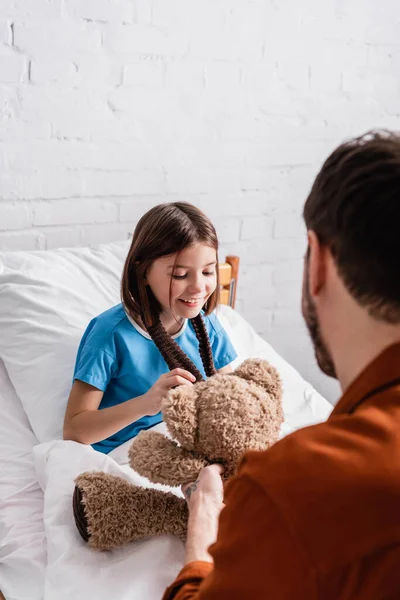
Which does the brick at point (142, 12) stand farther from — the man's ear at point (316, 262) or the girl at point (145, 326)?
the man's ear at point (316, 262)

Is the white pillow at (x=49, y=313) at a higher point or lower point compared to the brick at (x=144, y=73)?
lower

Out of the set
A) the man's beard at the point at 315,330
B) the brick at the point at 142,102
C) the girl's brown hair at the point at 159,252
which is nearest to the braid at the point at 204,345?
the girl's brown hair at the point at 159,252

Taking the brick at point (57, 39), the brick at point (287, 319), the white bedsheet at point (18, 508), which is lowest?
the brick at point (287, 319)

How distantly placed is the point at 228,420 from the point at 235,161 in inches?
50.4

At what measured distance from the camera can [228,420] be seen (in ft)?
3.36

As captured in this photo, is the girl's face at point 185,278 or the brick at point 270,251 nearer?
the girl's face at point 185,278

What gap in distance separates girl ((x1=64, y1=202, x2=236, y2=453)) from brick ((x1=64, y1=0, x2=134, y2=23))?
0.71 meters

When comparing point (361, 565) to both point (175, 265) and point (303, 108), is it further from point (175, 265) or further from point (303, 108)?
point (303, 108)

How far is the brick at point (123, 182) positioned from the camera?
1.96m

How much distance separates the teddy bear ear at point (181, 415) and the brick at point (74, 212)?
101cm

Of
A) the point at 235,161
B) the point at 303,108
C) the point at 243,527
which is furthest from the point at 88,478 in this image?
the point at 303,108

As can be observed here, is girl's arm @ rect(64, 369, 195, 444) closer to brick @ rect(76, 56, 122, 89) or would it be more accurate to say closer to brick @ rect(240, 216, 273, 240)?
brick @ rect(76, 56, 122, 89)

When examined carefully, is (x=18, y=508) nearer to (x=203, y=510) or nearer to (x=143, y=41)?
(x=203, y=510)

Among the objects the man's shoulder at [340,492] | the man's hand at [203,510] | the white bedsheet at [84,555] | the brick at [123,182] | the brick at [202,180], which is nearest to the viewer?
the man's shoulder at [340,492]
